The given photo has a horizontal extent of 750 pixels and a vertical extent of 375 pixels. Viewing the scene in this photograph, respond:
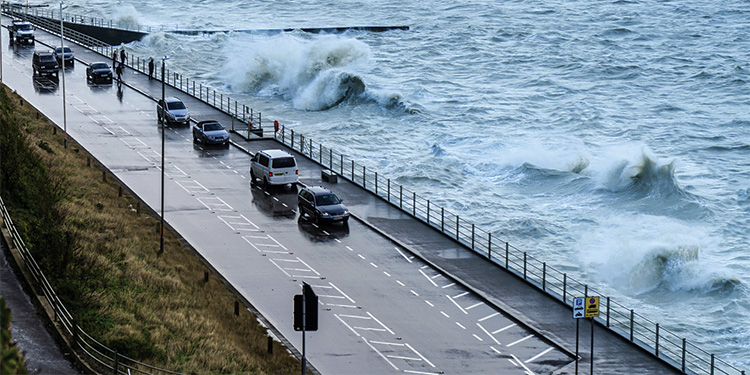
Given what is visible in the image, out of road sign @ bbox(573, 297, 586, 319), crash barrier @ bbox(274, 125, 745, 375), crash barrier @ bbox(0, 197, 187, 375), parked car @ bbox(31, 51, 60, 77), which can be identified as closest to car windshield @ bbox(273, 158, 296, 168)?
crash barrier @ bbox(274, 125, 745, 375)

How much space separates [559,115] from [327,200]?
39.3 meters

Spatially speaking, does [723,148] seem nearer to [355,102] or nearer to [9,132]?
[355,102]

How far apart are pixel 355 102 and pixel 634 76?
28.1 m

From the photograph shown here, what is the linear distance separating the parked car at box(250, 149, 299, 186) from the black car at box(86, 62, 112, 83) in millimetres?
29162

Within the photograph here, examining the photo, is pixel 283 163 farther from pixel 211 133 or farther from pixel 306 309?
pixel 306 309

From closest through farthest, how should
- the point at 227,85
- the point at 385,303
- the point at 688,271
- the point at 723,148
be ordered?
the point at 385,303, the point at 688,271, the point at 723,148, the point at 227,85

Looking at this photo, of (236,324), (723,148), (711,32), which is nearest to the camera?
(236,324)

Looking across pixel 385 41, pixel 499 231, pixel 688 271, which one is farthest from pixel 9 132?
pixel 385 41

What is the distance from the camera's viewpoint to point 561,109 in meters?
81.3

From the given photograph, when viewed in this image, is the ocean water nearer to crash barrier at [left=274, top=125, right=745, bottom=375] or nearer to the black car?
crash barrier at [left=274, top=125, right=745, bottom=375]

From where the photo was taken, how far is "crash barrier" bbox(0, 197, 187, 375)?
24484 millimetres

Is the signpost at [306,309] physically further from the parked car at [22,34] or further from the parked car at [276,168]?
the parked car at [22,34]

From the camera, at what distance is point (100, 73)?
→ 7431cm

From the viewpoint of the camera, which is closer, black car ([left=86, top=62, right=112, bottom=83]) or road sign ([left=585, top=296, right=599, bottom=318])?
road sign ([left=585, top=296, right=599, bottom=318])
